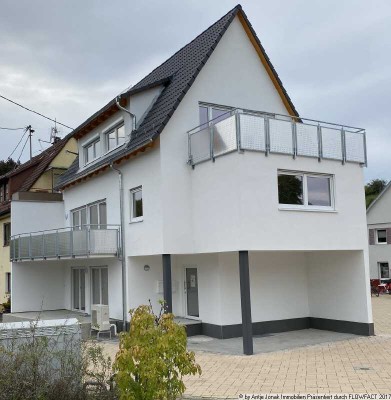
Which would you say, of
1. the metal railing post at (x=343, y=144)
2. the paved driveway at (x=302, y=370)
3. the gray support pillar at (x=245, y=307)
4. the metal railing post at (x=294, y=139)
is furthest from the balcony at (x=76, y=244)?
the metal railing post at (x=343, y=144)

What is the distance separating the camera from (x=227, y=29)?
16.3m

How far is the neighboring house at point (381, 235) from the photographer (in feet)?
115

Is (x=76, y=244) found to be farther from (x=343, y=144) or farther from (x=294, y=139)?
(x=343, y=144)

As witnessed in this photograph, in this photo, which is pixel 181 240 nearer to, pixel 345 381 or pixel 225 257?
pixel 225 257

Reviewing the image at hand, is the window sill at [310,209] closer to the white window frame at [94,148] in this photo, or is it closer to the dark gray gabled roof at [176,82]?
the dark gray gabled roof at [176,82]

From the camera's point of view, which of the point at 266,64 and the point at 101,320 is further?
the point at 266,64

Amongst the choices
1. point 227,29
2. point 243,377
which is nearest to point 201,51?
point 227,29

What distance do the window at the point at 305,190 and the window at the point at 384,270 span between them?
2327 cm

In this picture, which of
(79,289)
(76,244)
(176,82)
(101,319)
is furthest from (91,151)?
(101,319)

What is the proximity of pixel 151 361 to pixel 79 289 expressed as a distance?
1572 centimetres

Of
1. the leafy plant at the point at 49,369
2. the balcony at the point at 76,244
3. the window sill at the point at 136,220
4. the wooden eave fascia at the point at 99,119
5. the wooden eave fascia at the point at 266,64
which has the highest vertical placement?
the wooden eave fascia at the point at 266,64

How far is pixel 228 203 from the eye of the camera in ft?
42.8

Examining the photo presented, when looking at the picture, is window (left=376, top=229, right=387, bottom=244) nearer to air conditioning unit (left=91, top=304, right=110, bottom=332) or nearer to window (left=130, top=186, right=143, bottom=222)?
window (left=130, top=186, right=143, bottom=222)

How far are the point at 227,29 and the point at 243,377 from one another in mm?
11065
